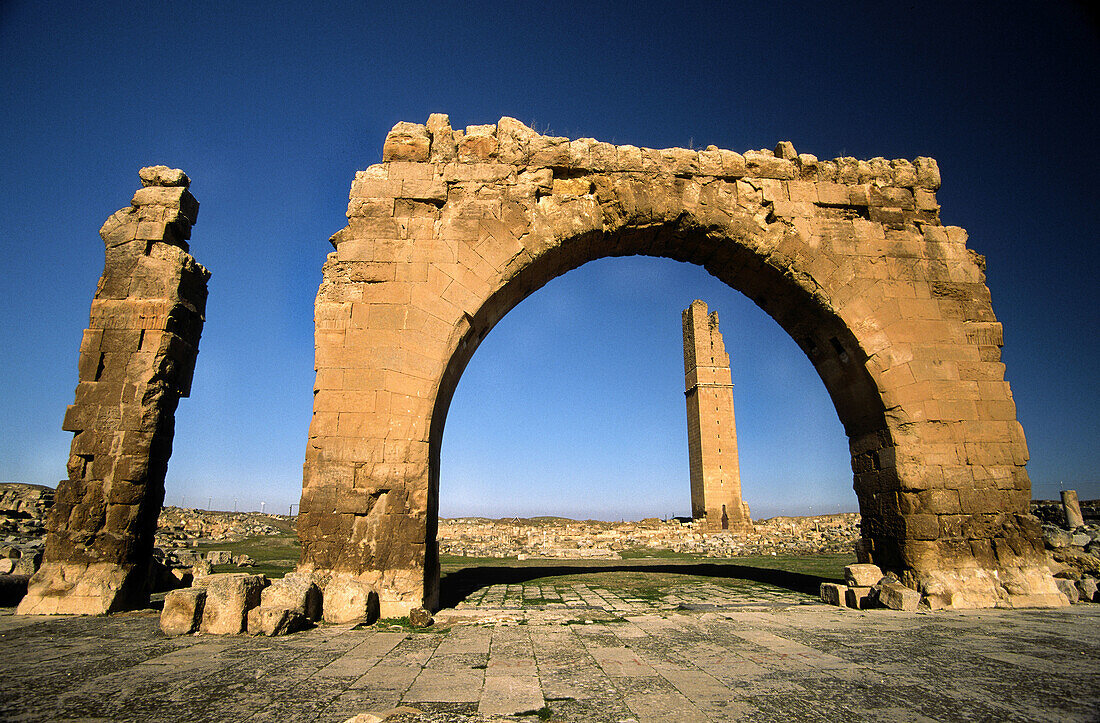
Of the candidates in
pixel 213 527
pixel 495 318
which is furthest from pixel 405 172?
pixel 213 527

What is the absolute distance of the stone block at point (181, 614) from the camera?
4039 mm

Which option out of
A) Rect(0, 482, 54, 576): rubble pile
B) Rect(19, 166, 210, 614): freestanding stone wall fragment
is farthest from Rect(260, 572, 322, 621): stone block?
Rect(0, 482, 54, 576): rubble pile

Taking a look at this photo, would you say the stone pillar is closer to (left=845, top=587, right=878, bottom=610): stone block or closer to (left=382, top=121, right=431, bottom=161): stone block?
(left=845, top=587, right=878, bottom=610): stone block

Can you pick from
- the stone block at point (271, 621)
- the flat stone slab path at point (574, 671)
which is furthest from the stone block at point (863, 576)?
the stone block at point (271, 621)

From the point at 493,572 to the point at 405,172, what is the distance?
7295mm

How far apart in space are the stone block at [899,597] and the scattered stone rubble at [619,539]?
9.73m

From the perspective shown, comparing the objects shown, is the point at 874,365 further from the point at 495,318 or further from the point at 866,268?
the point at 495,318

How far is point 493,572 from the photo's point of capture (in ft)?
32.6

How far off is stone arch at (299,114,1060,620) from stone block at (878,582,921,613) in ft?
0.58

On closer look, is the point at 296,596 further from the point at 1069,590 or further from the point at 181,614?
the point at 1069,590

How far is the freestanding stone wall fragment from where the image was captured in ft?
17.2

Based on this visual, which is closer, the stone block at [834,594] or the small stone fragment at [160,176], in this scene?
the stone block at [834,594]

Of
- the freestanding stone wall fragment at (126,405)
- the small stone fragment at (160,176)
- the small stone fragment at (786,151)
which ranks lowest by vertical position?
the freestanding stone wall fragment at (126,405)

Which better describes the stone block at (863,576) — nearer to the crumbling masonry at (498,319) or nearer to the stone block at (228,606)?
the crumbling masonry at (498,319)
